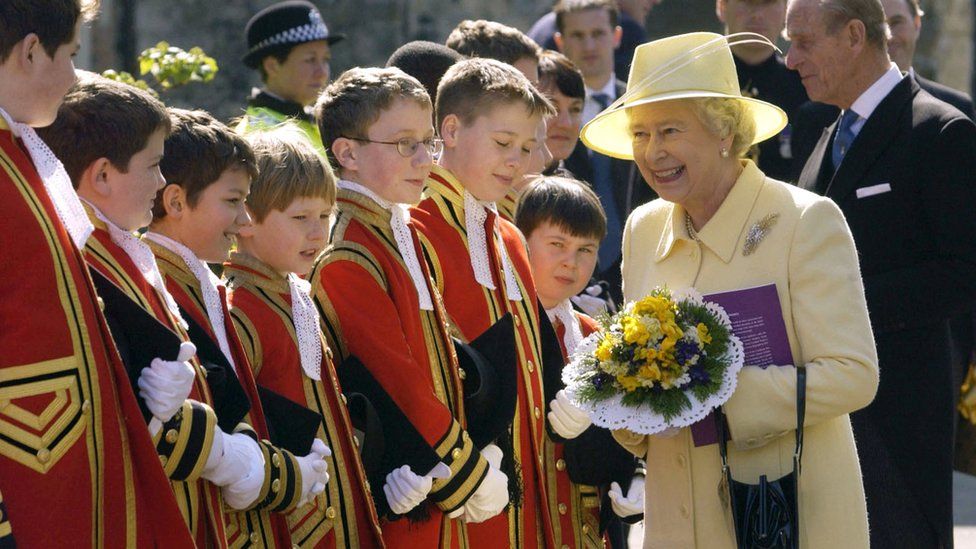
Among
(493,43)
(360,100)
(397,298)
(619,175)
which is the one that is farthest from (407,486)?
(619,175)

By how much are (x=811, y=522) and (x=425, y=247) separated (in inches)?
58.0

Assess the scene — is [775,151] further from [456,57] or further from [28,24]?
[28,24]

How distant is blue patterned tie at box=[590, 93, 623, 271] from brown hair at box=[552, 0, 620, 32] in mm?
1142

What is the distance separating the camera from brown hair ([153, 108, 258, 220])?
374 cm

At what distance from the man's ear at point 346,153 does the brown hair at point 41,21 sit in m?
1.42

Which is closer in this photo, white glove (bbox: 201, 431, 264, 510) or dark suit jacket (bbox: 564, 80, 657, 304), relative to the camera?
white glove (bbox: 201, 431, 264, 510)

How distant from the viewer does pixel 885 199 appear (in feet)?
17.0

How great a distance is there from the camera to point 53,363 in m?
2.84

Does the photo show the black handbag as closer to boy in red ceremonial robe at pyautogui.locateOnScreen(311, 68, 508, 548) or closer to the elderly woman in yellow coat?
the elderly woman in yellow coat

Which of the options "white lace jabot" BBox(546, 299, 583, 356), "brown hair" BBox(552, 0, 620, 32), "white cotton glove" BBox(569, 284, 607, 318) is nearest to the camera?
"white lace jabot" BBox(546, 299, 583, 356)

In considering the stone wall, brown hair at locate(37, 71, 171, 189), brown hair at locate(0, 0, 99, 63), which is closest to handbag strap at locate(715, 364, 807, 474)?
brown hair at locate(37, 71, 171, 189)

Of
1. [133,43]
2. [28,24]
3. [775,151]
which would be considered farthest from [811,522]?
[133,43]

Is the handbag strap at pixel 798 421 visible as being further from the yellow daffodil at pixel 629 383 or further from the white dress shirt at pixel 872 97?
the white dress shirt at pixel 872 97

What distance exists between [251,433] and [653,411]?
99 cm
